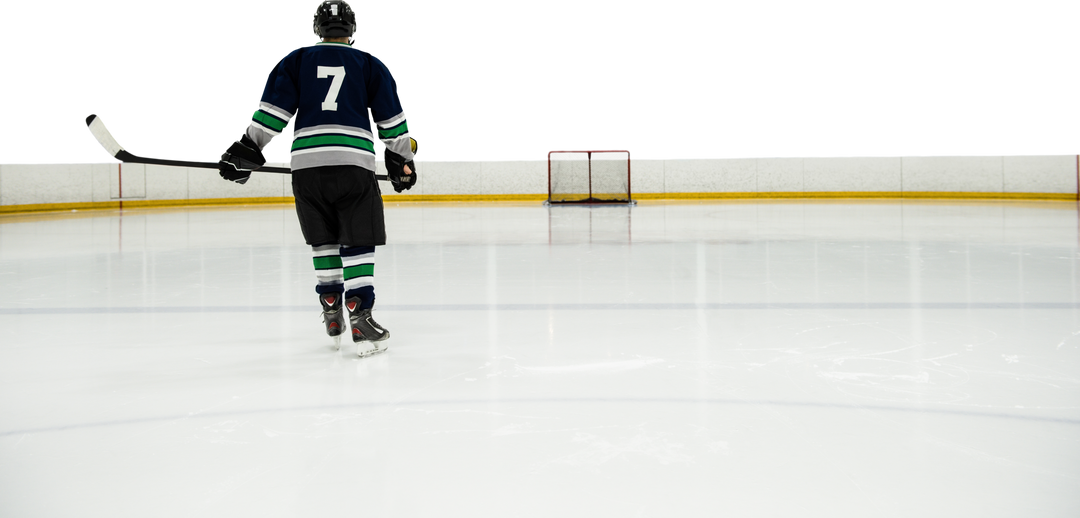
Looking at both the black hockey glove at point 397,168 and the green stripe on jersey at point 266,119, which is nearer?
the green stripe on jersey at point 266,119

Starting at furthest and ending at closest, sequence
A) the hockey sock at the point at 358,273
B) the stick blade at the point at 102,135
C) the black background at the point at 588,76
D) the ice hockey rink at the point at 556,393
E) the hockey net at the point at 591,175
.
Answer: the hockey net at the point at 591,175
the black background at the point at 588,76
the stick blade at the point at 102,135
the hockey sock at the point at 358,273
the ice hockey rink at the point at 556,393

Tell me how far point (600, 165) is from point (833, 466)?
12359 millimetres

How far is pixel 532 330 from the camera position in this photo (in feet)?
9.35

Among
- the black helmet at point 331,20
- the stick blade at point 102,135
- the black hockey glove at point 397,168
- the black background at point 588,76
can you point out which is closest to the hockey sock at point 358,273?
the black hockey glove at point 397,168

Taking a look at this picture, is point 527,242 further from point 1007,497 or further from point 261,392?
point 1007,497

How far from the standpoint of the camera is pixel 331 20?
266 centimetres

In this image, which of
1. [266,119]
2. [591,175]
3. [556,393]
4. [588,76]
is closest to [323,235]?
[266,119]

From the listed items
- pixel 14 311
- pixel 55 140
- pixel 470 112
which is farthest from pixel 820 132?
pixel 14 311

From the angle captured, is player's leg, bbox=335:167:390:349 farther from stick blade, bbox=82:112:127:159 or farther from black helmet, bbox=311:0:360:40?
stick blade, bbox=82:112:127:159

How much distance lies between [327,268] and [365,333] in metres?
0.30

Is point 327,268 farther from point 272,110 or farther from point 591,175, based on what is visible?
point 591,175

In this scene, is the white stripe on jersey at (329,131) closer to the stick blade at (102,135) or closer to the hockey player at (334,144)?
the hockey player at (334,144)

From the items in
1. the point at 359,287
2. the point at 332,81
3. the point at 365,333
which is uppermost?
the point at 332,81

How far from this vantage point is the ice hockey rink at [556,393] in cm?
139
